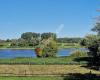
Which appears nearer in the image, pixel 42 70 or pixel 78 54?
pixel 42 70

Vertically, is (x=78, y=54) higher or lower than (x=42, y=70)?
higher

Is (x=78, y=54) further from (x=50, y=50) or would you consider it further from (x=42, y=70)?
(x=42, y=70)

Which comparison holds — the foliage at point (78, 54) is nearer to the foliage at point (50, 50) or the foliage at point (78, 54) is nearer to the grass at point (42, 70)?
the foliage at point (50, 50)

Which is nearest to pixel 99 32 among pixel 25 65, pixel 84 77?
pixel 84 77

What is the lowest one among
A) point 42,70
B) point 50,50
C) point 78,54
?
point 42,70

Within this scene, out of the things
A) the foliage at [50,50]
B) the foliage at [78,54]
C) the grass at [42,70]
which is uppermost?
the foliage at [50,50]

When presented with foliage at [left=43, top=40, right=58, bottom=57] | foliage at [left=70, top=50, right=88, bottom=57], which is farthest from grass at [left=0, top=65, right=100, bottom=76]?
foliage at [left=43, top=40, right=58, bottom=57]

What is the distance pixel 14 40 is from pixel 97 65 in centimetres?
6319

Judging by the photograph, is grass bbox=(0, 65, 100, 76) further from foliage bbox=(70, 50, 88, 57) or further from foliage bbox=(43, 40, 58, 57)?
foliage bbox=(43, 40, 58, 57)

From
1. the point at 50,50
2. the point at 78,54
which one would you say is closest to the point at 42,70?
the point at 78,54

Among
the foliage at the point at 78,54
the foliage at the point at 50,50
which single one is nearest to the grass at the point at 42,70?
the foliage at the point at 78,54

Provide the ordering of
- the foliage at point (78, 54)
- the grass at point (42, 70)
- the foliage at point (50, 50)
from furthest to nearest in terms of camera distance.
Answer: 1. the foliage at point (50, 50)
2. the foliage at point (78, 54)
3. the grass at point (42, 70)

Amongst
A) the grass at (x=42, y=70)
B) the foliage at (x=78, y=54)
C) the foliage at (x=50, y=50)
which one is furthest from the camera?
the foliage at (x=50, y=50)

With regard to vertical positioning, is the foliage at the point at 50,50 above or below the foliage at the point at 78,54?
above
